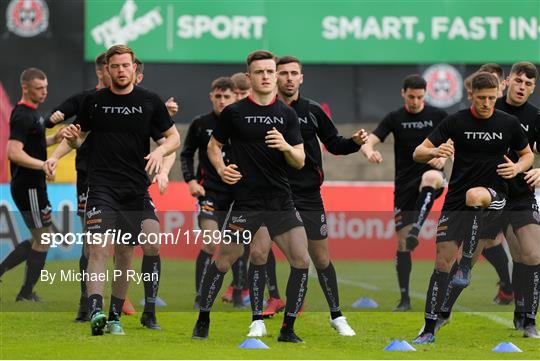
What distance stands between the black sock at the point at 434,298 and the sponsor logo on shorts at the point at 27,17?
14.9m

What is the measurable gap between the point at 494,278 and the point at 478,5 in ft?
29.3

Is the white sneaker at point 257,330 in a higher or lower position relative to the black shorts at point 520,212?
lower

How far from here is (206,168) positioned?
13508 mm

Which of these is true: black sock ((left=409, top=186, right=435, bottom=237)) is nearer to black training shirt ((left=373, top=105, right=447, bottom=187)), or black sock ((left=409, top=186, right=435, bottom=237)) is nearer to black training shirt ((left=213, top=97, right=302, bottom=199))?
black training shirt ((left=373, top=105, right=447, bottom=187))

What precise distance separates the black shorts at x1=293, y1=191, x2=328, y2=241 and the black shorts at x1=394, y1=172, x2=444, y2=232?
7.38ft

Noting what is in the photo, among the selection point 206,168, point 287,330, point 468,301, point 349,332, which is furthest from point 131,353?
point 468,301

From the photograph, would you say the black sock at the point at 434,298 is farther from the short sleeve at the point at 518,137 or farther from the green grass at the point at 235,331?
the short sleeve at the point at 518,137

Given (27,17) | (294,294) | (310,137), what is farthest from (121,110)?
(27,17)

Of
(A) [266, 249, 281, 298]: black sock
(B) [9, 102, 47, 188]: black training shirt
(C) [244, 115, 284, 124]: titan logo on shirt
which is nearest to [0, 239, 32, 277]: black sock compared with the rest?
(B) [9, 102, 47, 188]: black training shirt

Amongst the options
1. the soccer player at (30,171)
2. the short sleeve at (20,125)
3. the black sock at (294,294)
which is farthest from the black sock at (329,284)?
the short sleeve at (20,125)

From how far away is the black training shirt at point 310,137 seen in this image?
1130 centimetres

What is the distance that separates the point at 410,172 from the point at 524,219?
9.45 ft

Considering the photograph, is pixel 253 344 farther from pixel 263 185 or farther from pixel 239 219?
pixel 263 185

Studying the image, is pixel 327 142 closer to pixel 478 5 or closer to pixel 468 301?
pixel 468 301
